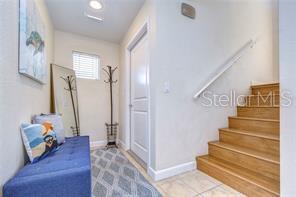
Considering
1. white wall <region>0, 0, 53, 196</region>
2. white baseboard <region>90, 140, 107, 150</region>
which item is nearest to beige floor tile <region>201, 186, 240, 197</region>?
white wall <region>0, 0, 53, 196</region>

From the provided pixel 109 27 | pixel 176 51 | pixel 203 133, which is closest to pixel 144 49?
pixel 176 51

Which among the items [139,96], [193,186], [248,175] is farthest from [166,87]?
[248,175]

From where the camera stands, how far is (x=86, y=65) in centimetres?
327

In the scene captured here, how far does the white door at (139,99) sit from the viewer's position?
93.2 inches

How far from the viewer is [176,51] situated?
1.99 meters

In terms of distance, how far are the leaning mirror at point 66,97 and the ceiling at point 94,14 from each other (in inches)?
31.7

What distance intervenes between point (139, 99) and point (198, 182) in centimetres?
147

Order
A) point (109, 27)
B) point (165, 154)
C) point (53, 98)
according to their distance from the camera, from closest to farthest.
Result: point (165, 154), point (53, 98), point (109, 27)

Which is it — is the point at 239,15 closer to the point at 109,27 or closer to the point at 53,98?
the point at 109,27

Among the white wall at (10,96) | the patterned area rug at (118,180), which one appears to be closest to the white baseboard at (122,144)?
the patterned area rug at (118,180)

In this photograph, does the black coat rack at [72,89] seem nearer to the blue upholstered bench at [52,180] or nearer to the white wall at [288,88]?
the blue upholstered bench at [52,180]

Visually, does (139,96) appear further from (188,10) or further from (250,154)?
(250,154)

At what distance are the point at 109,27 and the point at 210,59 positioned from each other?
193cm

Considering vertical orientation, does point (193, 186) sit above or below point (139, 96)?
below
